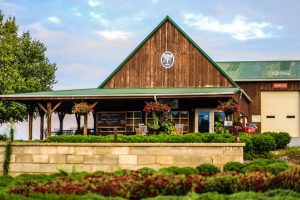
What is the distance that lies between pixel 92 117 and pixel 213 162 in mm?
15579

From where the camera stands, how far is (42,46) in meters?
52.3

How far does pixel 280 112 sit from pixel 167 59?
43.2 ft

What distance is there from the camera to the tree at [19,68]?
45.1 meters

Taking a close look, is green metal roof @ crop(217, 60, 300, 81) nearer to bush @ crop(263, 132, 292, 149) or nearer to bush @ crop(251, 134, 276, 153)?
bush @ crop(263, 132, 292, 149)

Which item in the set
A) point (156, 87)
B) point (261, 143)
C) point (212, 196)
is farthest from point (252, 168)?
point (156, 87)

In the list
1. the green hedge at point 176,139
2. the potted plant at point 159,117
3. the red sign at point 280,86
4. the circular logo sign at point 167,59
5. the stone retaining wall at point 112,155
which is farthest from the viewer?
the red sign at point 280,86

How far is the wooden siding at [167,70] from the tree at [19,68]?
12048mm

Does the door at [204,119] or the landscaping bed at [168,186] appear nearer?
the landscaping bed at [168,186]

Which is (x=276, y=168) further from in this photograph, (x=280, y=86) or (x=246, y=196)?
(x=280, y=86)

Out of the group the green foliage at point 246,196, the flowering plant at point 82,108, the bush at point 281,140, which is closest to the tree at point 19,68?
the flowering plant at point 82,108

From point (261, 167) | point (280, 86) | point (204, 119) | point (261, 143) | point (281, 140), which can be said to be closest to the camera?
point (261, 167)

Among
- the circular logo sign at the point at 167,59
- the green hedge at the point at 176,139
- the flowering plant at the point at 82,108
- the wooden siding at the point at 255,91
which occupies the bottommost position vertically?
the green hedge at the point at 176,139

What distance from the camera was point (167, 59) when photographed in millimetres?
35562

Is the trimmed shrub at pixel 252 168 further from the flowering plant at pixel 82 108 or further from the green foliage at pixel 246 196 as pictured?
the flowering plant at pixel 82 108
